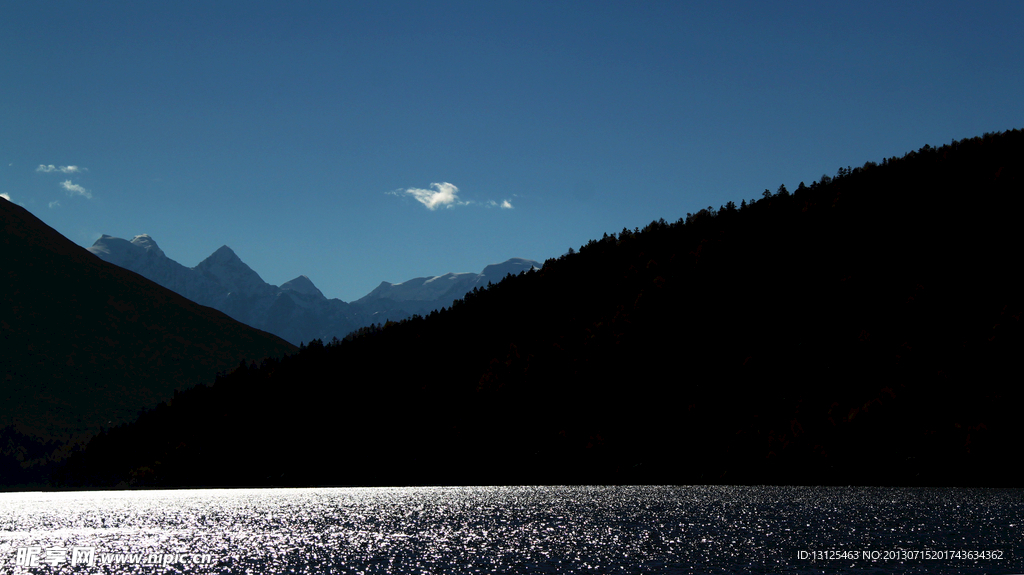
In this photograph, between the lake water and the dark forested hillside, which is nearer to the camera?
the lake water

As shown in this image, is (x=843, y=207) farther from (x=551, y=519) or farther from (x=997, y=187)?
(x=551, y=519)

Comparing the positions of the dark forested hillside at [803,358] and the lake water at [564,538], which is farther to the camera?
the dark forested hillside at [803,358]

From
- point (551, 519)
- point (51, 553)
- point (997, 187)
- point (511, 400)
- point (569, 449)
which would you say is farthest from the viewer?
point (511, 400)

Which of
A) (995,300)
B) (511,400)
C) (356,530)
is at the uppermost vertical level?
(995,300)

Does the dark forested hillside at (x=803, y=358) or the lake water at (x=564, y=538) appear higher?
the dark forested hillside at (x=803, y=358)

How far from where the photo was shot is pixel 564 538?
6456 cm

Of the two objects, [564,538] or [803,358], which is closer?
[564,538]

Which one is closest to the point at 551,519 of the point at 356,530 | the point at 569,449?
the point at 356,530

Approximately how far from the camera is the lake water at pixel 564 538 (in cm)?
4922

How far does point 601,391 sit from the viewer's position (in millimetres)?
180500

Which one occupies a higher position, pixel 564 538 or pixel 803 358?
pixel 803 358

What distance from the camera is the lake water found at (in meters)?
49.2

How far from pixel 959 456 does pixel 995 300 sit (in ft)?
99.0

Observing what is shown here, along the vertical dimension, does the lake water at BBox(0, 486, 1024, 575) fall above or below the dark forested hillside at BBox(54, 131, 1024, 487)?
below
